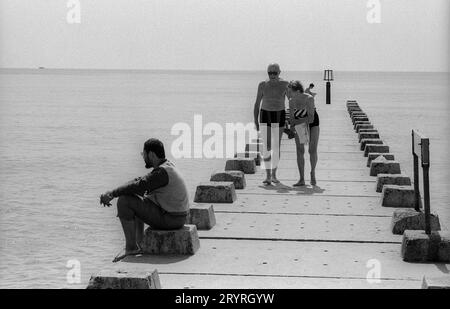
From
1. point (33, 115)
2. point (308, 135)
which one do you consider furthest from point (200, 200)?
point (33, 115)

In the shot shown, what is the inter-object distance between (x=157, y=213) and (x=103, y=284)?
175cm

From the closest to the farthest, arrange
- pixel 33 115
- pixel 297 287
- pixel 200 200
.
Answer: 1. pixel 297 287
2. pixel 200 200
3. pixel 33 115

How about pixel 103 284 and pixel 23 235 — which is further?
pixel 23 235

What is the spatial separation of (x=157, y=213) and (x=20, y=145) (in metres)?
24.0

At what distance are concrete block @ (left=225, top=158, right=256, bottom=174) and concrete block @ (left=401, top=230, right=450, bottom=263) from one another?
7.14 metres

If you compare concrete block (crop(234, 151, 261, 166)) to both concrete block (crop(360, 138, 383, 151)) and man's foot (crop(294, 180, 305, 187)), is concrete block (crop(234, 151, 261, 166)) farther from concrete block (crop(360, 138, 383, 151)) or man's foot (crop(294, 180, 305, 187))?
concrete block (crop(360, 138, 383, 151))

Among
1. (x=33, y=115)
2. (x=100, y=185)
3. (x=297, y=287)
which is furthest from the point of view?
(x=33, y=115)

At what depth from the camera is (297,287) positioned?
7.50 m

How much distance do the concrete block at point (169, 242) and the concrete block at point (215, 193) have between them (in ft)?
10.7

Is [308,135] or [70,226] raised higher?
[308,135]

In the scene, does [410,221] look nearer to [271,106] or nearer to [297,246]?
[297,246]

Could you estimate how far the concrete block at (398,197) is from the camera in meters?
11.4

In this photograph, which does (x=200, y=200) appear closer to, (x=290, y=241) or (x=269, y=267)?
(x=290, y=241)

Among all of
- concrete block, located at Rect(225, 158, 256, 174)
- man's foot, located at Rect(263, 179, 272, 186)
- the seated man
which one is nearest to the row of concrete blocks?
man's foot, located at Rect(263, 179, 272, 186)
